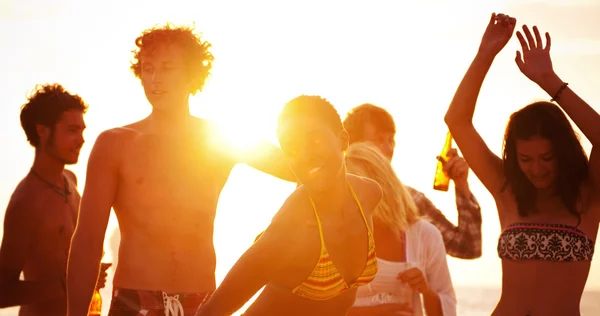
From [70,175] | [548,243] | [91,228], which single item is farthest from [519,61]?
[70,175]

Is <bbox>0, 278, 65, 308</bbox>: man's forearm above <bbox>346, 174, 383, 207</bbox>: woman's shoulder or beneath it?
beneath

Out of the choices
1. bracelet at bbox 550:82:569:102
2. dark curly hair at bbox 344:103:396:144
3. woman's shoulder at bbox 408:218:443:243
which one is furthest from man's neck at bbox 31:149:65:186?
bracelet at bbox 550:82:569:102

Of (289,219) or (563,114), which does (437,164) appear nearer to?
(563,114)

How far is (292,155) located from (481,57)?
186cm

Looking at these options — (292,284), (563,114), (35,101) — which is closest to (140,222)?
(292,284)

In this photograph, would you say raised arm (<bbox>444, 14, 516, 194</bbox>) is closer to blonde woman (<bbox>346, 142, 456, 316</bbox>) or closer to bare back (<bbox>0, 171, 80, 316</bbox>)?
blonde woman (<bbox>346, 142, 456, 316</bbox>)

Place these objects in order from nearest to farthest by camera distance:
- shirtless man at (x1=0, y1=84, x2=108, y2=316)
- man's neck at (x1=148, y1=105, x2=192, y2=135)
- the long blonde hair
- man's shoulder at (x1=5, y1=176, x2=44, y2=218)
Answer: man's neck at (x1=148, y1=105, x2=192, y2=135), the long blonde hair, shirtless man at (x1=0, y1=84, x2=108, y2=316), man's shoulder at (x1=5, y1=176, x2=44, y2=218)

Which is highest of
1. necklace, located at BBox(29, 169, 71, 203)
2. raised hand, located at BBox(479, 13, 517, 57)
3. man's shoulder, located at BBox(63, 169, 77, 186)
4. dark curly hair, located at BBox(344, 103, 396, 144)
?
raised hand, located at BBox(479, 13, 517, 57)

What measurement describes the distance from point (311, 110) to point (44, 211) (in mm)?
4256

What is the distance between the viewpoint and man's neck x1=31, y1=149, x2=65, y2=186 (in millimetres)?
9828

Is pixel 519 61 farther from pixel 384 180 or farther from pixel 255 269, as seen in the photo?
pixel 255 269

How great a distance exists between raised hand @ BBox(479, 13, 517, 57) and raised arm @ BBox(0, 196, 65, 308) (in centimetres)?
452

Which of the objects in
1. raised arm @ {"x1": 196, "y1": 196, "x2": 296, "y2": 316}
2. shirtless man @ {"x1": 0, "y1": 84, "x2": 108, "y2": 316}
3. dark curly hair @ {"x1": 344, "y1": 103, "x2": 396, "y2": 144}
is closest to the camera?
raised arm @ {"x1": 196, "y1": 196, "x2": 296, "y2": 316}

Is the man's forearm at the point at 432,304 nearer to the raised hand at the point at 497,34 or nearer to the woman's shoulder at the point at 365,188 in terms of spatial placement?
the woman's shoulder at the point at 365,188
